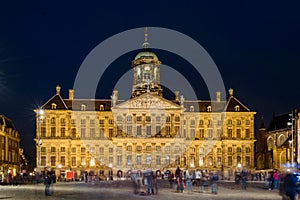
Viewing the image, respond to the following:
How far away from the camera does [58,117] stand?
293 ft

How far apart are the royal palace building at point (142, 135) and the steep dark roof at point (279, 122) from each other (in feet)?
16.0

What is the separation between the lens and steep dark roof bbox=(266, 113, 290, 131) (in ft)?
304

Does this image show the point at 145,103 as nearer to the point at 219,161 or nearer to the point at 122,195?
the point at 219,161

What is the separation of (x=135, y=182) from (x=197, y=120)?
64.9 m

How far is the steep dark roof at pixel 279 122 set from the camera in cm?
9264

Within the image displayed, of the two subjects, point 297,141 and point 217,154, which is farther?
point 217,154

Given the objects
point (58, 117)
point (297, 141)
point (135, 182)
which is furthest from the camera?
point (58, 117)

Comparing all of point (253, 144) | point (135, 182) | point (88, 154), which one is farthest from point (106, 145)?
point (135, 182)

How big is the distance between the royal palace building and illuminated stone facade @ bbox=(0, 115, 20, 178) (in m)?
7.28

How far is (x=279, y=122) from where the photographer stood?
95.7 metres

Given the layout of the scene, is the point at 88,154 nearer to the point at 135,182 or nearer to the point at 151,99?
the point at 151,99

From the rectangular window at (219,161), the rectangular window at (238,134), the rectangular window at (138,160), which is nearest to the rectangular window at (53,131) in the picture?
the rectangular window at (138,160)

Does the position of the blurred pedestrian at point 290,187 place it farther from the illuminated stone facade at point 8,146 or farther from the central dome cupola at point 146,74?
the central dome cupola at point 146,74

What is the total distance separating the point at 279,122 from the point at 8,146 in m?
43.7
